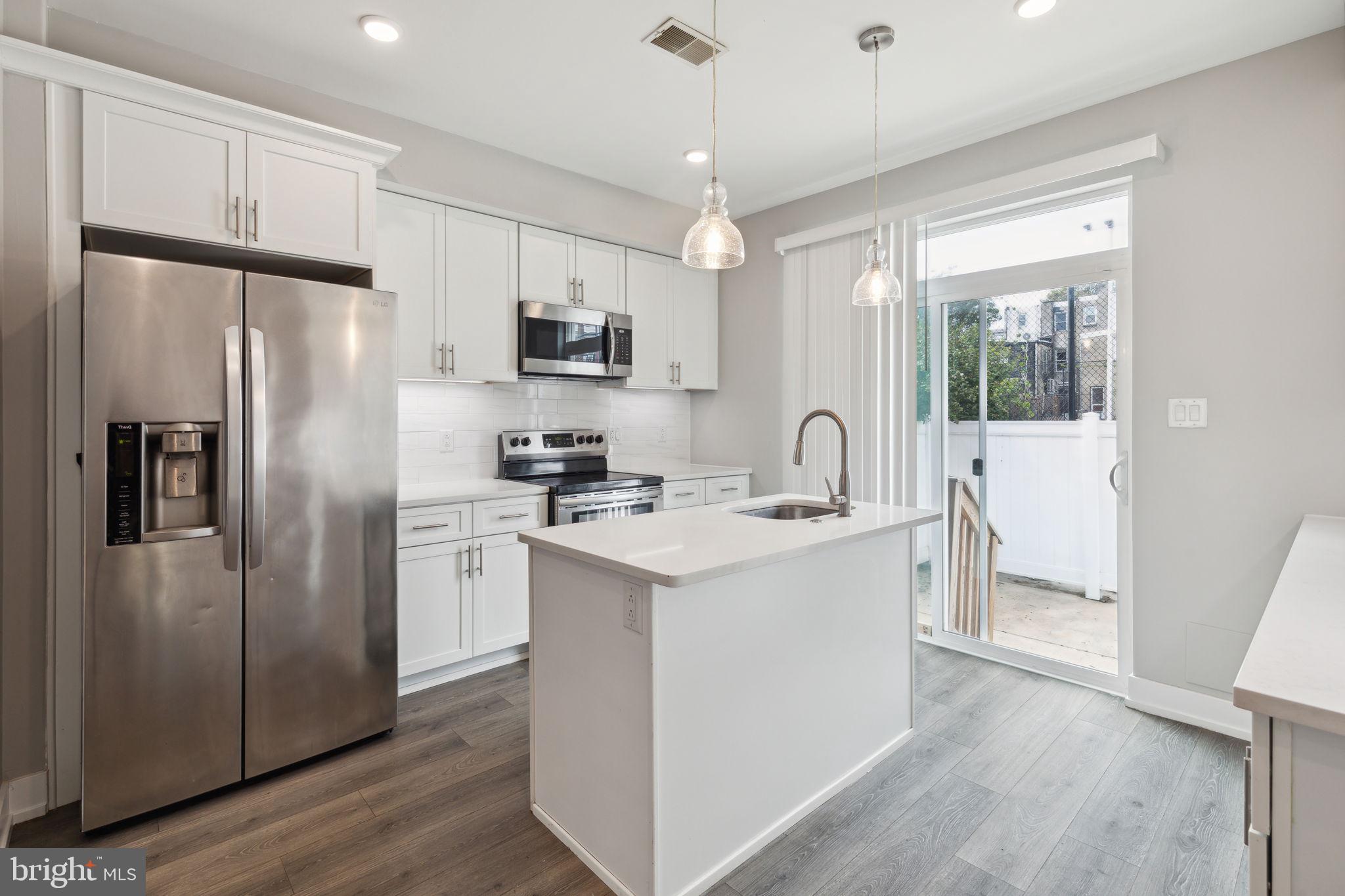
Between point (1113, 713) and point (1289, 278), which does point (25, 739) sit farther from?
point (1289, 278)

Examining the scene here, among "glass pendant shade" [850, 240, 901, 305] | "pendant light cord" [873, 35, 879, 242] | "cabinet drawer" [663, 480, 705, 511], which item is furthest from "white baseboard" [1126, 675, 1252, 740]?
"cabinet drawer" [663, 480, 705, 511]

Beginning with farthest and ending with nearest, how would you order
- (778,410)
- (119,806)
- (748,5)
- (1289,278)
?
1. (778,410)
2. (1289,278)
3. (748,5)
4. (119,806)

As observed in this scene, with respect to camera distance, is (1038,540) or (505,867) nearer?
(505,867)

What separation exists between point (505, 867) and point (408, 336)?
7.66 feet

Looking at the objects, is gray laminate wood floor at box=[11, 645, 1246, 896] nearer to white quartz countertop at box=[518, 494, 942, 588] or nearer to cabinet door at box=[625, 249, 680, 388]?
white quartz countertop at box=[518, 494, 942, 588]

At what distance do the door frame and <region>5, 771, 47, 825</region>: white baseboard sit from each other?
3.83 m

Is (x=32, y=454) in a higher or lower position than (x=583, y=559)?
higher

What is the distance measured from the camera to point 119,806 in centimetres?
196


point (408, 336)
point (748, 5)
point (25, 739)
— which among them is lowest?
point (25, 739)

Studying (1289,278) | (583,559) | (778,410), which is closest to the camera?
(583,559)

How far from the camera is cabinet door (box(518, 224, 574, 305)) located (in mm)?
3543

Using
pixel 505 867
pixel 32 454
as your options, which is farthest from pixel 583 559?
pixel 32 454

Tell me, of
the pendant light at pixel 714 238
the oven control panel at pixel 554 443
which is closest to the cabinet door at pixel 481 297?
the oven control panel at pixel 554 443

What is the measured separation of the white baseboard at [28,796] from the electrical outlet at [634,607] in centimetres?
209
